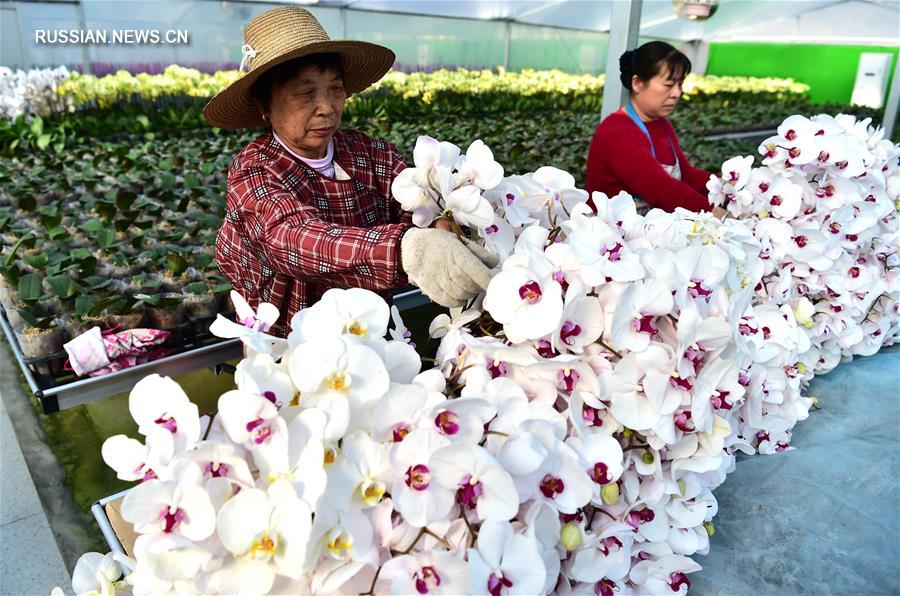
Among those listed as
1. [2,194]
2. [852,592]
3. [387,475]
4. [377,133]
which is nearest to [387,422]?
[387,475]

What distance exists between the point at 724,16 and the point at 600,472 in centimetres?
1286

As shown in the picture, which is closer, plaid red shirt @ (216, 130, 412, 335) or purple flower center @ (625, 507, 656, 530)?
purple flower center @ (625, 507, 656, 530)

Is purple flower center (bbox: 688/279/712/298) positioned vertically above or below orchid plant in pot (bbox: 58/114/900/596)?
above


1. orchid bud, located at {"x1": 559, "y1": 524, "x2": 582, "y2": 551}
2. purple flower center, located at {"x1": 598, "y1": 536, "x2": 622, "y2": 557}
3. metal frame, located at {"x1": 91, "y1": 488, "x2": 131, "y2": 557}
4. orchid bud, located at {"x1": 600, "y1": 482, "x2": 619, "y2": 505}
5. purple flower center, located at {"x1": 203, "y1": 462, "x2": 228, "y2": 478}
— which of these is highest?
purple flower center, located at {"x1": 203, "y1": 462, "x2": 228, "y2": 478}

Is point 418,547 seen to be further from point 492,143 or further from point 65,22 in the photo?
point 65,22

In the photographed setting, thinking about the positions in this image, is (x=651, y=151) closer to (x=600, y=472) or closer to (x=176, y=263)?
(x=600, y=472)

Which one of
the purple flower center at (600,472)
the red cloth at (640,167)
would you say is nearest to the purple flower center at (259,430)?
the purple flower center at (600,472)

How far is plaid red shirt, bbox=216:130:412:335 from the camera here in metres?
0.97

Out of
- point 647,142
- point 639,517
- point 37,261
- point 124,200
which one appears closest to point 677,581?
point 639,517

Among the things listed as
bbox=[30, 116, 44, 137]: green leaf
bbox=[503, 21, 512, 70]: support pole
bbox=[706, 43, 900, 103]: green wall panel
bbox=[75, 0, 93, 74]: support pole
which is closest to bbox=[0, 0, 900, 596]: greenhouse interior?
bbox=[30, 116, 44, 137]: green leaf

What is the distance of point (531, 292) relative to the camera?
694 mm

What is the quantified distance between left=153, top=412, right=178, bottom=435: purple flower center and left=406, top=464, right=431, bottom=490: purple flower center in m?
0.22

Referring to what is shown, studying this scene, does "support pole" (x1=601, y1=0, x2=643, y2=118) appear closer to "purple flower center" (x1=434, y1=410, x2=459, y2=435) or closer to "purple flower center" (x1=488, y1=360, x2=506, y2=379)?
"purple flower center" (x1=488, y1=360, x2=506, y2=379)

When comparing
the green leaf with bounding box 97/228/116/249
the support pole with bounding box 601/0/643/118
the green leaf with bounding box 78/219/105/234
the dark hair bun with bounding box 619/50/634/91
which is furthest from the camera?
the green leaf with bounding box 78/219/105/234
